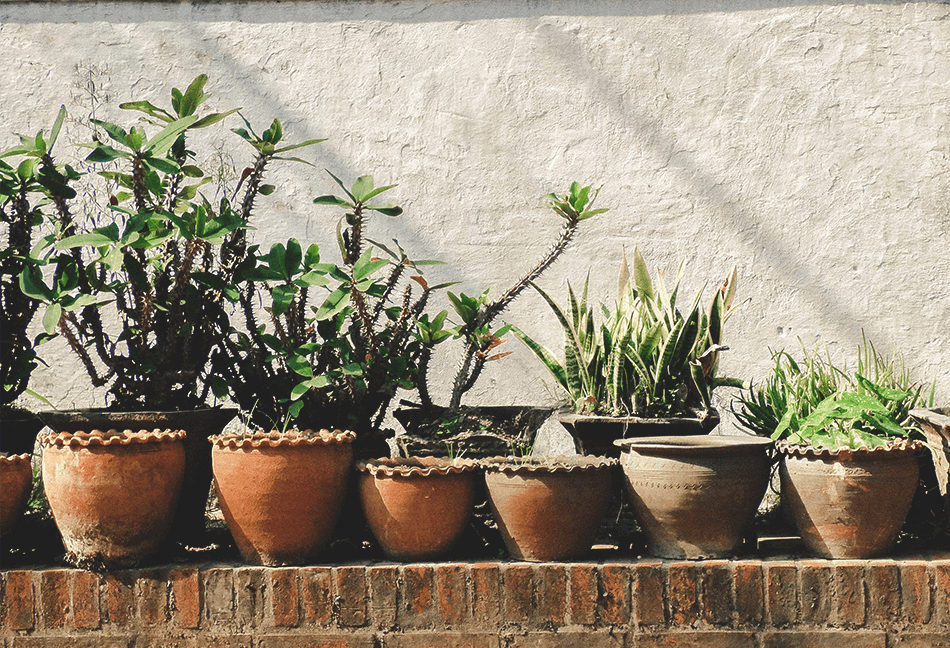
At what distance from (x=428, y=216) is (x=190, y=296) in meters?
1.08

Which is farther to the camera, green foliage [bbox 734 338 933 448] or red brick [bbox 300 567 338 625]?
green foliage [bbox 734 338 933 448]

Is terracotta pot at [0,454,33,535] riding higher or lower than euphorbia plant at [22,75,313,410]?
lower

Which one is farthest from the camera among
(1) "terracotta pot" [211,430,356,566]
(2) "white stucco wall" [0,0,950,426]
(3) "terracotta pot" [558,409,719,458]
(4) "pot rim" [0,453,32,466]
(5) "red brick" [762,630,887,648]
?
(2) "white stucco wall" [0,0,950,426]

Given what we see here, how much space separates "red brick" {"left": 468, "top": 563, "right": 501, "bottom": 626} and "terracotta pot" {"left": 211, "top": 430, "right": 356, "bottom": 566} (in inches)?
15.6

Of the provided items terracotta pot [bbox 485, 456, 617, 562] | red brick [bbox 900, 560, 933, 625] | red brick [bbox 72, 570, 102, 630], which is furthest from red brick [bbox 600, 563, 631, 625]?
red brick [bbox 72, 570, 102, 630]

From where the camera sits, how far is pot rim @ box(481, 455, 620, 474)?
6.23ft

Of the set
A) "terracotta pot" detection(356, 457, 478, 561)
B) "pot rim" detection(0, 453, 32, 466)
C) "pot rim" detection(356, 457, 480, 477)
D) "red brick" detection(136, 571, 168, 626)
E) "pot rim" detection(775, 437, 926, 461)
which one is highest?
"pot rim" detection(775, 437, 926, 461)

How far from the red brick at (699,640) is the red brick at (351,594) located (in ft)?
2.11

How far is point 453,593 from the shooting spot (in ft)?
6.15

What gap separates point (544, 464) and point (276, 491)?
0.64 m

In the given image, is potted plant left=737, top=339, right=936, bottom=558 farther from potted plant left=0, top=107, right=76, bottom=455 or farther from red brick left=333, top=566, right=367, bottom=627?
potted plant left=0, top=107, right=76, bottom=455

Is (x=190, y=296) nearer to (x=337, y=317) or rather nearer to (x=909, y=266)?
(x=337, y=317)

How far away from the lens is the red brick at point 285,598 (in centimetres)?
188

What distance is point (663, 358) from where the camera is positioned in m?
2.24
